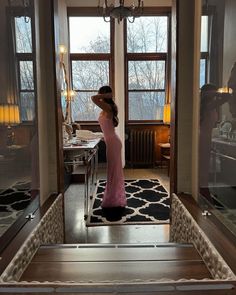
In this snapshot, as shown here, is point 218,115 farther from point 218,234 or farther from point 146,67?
point 146,67

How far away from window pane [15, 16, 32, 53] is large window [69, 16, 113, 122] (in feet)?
18.0

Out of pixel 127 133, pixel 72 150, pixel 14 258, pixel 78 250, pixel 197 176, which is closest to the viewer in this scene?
pixel 14 258

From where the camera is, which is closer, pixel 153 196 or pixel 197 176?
pixel 197 176

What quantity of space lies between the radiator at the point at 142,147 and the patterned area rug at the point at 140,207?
1.74 metres

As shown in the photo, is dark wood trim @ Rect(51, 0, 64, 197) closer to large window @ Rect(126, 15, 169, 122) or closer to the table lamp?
the table lamp

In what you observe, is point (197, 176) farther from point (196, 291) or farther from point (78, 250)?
point (196, 291)

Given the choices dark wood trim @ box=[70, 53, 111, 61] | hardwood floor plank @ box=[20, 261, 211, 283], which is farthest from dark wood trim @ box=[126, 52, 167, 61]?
hardwood floor plank @ box=[20, 261, 211, 283]

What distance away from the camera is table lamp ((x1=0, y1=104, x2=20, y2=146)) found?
1.46 meters

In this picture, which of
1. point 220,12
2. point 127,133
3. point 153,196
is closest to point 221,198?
point 220,12

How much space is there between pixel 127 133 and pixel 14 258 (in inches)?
243

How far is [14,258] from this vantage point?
1.41 m

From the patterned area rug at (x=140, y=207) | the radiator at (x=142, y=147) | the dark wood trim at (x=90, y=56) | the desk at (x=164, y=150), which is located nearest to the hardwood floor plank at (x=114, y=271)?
the patterned area rug at (x=140, y=207)

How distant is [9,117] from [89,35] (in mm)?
6343

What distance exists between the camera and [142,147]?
7.42 m
